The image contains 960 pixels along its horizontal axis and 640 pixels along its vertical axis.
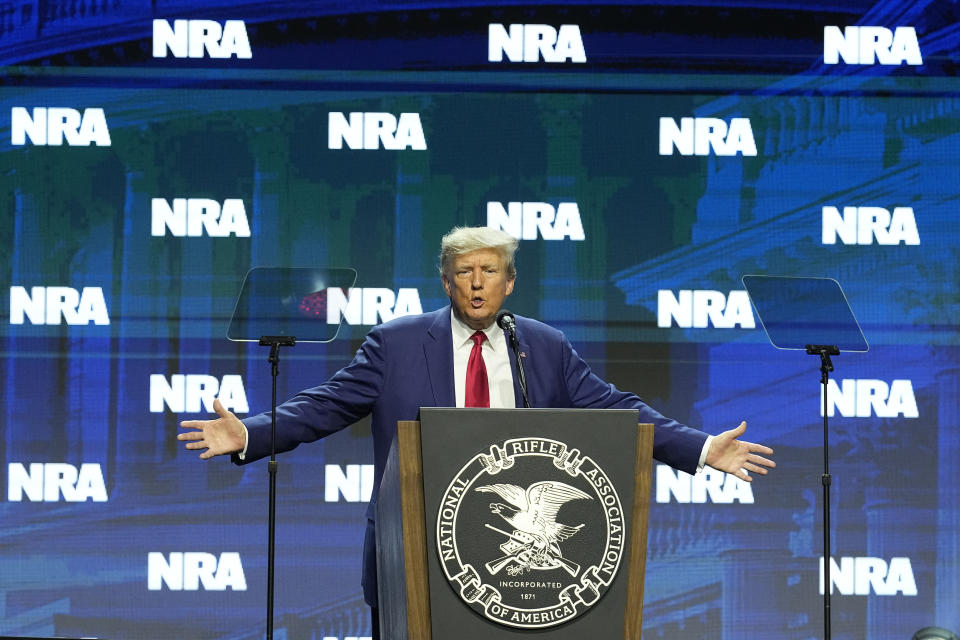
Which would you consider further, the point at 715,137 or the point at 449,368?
the point at 715,137

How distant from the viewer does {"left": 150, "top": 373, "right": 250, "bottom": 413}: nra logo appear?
14.5ft

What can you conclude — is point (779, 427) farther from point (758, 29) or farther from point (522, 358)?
point (522, 358)

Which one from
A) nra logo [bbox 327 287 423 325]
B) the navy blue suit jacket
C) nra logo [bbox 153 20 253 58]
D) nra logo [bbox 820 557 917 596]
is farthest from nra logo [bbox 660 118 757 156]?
the navy blue suit jacket

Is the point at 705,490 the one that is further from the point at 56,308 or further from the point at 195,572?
the point at 56,308

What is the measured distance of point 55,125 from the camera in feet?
14.7

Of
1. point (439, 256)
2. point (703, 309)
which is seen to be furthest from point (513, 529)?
point (703, 309)

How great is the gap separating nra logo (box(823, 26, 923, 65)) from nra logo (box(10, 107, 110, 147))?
3.12 m

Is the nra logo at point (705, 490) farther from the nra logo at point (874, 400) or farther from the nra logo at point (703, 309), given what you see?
the nra logo at point (703, 309)

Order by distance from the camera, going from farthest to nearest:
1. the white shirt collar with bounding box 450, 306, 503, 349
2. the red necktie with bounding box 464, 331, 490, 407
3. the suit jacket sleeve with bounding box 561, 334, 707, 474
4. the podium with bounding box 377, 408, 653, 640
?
the white shirt collar with bounding box 450, 306, 503, 349 < the red necktie with bounding box 464, 331, 490, 407 < the suit jacket sleeve with bounding box 561, 334, 707, 474 < the podium with bounding box 377, 408, 653, 640

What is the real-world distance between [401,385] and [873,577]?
2.69m

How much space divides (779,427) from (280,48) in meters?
2.67

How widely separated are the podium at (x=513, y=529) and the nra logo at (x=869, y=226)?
3057mm

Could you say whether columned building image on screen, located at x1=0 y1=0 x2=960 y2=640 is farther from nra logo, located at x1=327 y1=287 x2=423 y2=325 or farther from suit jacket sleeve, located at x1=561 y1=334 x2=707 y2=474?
suit jacket sleeve, located at x1=561 y1=334 x2=707 y2=474

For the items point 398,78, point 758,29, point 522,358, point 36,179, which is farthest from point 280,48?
point 522,358
